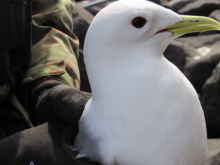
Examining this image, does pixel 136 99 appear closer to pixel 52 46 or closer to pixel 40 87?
pixel 40 87

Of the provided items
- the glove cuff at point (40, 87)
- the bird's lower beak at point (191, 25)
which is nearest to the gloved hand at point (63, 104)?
the glove cuff at point (40, 87)

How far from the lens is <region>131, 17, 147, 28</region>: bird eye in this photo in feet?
2.66

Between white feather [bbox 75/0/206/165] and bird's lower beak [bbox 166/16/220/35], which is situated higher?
bird's lower beak [bbox 166/16/220/35]

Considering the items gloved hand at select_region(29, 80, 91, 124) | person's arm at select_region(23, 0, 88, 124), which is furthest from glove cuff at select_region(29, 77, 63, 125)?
gloved hand at select_region(29, 80, 91, 124)

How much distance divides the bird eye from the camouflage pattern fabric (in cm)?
38

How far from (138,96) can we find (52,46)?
1.68ft

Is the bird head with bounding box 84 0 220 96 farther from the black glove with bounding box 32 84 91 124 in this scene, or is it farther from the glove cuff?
→ the glove cuff

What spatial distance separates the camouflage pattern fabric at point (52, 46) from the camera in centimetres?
114

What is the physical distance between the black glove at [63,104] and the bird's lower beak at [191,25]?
241mm

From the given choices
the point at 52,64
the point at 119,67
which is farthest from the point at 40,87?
the point at 119,67

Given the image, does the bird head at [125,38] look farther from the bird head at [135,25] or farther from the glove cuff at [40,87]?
the glove cuff at [40,87]

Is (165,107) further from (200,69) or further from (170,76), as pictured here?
(200,69)

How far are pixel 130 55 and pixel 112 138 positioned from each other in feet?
0.54

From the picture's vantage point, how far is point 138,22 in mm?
813
